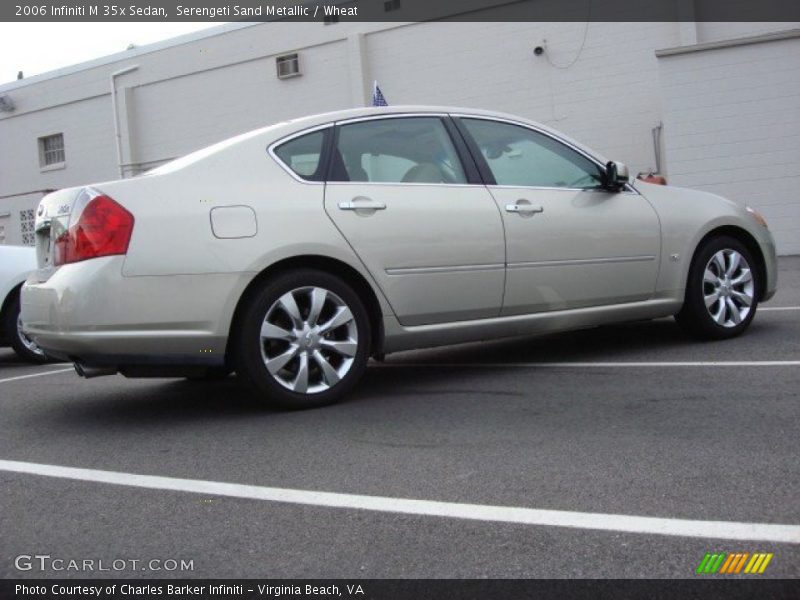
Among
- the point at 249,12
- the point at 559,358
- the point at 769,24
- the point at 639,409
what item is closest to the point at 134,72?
the point at 249,12

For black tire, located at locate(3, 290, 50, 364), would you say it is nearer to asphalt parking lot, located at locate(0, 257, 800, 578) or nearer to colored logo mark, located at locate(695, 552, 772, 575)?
asphalt parking lot, located at locate(0, 257, 800, 578)

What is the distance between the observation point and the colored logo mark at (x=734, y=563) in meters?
2.44

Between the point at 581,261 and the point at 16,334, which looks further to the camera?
the point at 16,334

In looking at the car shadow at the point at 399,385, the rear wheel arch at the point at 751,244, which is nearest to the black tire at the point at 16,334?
the car shadow at the point at 399,385

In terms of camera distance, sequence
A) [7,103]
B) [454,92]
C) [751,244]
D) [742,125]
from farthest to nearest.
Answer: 1. [7,103]
2. [454,92]
3. [742,125]
4. [751,244]

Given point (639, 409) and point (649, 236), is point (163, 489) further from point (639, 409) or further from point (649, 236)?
point (649, 236)

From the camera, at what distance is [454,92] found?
60.4 feet

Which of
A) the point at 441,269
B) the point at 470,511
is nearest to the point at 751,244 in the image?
the point at 441,269

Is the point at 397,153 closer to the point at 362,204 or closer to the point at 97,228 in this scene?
the point at 362,204

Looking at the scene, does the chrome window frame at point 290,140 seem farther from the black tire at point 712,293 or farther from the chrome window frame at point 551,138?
the black tire at point 712,293

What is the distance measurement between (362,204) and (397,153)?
0.50m
